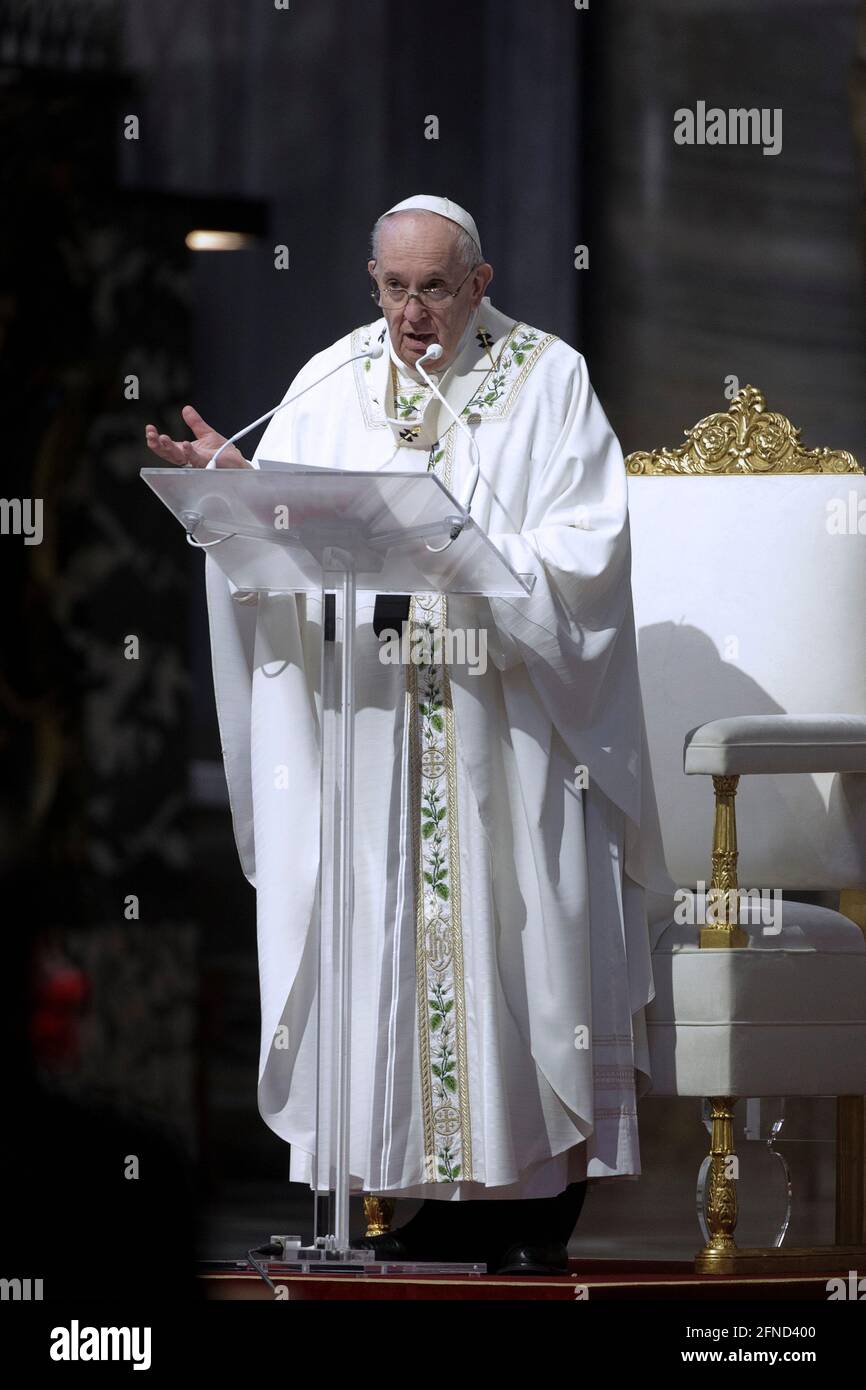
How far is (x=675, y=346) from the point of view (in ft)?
18.8

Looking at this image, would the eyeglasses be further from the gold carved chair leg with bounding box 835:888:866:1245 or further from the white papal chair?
the gold carved chair leg with bounding box 835:888:866:1245

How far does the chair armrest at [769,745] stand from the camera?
3979mm

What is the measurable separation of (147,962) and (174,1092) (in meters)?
0.32

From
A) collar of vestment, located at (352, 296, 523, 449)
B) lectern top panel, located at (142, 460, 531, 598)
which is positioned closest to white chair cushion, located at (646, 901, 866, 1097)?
lectern top panel, located at (142, 460, 531, 598)

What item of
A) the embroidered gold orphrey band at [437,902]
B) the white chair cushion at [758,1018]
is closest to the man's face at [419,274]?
the embroidered gold orphrey band at [437,902]

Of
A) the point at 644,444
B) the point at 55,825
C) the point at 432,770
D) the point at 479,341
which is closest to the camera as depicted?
the point at 432,770

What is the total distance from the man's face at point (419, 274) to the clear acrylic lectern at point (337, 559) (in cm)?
51

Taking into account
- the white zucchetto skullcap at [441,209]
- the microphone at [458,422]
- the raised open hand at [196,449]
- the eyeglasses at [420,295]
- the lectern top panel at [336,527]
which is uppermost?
the white zucchetto skullcap at [441,209]

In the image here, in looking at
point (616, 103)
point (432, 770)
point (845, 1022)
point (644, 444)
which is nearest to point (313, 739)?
point (432, 770)

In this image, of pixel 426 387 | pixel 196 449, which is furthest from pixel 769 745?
pixel 196 449

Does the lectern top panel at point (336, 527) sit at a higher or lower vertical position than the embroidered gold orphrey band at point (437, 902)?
higher

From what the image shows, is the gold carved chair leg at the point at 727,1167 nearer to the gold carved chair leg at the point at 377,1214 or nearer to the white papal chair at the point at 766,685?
the white papal chair at the point at 766,685

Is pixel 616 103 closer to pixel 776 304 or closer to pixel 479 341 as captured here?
pixel 776 304

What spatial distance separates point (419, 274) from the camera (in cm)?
378
